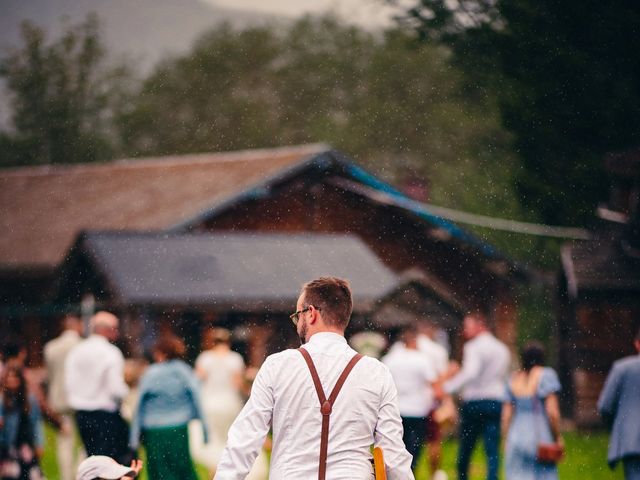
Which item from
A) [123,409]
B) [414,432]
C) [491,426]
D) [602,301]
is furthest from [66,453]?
[602,301]

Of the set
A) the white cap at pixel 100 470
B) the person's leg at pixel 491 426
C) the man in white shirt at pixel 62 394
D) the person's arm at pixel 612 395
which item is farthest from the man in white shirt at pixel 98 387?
the white cap at pixel 100 470

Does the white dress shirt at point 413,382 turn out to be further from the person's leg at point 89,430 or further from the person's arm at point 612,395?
the person's arm at point 612,395

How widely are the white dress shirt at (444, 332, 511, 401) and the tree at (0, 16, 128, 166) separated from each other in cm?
4812

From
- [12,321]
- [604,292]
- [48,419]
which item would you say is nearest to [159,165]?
[12,321]

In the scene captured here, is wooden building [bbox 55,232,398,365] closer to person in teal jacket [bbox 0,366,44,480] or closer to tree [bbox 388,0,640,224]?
tree [bbox 388,0,640,224]

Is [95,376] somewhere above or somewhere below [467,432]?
above

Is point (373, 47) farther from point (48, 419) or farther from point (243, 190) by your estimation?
point (48, 419)

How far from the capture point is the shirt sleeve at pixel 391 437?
4.88 meters

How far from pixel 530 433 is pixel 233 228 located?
62.1 feet

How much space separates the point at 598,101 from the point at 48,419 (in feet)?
63.5

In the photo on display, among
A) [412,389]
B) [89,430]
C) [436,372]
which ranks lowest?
[89,430]

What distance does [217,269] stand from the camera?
25.8 meters

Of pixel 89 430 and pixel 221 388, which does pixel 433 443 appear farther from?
pixel 89 430

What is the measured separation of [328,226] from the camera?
3067cm
